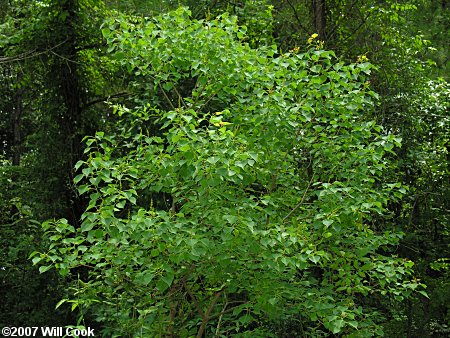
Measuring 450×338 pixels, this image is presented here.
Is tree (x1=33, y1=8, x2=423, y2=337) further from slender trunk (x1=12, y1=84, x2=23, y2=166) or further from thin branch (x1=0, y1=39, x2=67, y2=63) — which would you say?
slender trunk (x1=12, y1=84, x2=23, y2=166)

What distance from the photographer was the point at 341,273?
458 centimetres

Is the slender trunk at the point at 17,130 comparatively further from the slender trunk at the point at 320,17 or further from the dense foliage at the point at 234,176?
the slender trunk at the point at 320,17

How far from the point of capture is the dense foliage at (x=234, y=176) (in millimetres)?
4121

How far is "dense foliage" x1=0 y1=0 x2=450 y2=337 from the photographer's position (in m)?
4.12

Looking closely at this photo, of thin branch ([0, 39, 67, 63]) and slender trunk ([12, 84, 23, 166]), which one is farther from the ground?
thin branch ([0, 39, 67, 63])

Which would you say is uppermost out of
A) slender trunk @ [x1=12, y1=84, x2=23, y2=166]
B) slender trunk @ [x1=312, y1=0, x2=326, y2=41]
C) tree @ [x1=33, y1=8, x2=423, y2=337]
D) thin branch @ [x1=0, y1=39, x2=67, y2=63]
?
slender trunk @ [x1=312, y1=0, x2=326, y2=41]

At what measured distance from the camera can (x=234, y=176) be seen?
4.07 m

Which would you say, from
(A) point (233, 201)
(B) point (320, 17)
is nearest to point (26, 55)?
(B) point (320, 17)

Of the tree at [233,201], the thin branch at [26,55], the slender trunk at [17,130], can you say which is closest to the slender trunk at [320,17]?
the tree at [233,201]

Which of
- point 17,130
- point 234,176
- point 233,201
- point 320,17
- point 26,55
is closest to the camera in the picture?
point 234,176

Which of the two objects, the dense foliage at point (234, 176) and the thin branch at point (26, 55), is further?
the thin branch at point (26, 55)

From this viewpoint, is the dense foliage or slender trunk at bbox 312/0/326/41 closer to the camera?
the dense foliage

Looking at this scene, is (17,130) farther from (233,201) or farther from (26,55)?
(233,201)

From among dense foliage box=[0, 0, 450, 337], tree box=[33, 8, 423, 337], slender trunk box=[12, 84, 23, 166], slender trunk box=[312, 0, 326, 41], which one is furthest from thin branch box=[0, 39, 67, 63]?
slender trunk box=[12, 84, 23, 166]
